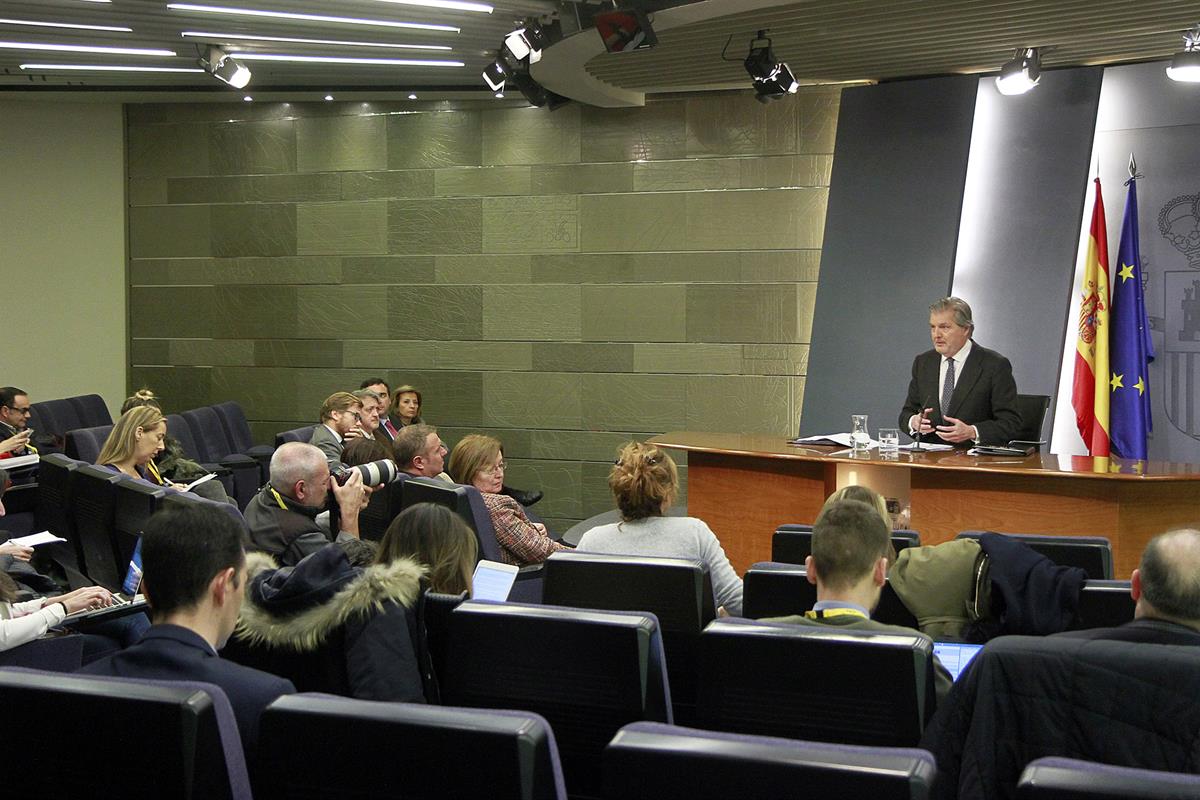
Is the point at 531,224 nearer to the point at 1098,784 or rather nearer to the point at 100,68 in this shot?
the point at 100,68

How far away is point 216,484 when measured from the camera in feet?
18.7

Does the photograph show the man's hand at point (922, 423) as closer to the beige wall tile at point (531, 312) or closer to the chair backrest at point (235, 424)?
the beige wall tile at point (531, 312)

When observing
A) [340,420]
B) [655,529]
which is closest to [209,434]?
[340,420]

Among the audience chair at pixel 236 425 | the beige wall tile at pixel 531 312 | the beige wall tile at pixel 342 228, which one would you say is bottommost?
the audience chair at pixel 236 425

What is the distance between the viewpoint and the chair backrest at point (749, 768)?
55.5 inches

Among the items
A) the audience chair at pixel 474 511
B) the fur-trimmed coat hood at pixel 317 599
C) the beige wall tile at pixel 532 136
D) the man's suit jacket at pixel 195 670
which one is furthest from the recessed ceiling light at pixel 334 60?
the man's suit jacket at pixel 195 670

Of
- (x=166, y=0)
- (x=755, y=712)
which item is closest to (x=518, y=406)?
(x=166, y=0)

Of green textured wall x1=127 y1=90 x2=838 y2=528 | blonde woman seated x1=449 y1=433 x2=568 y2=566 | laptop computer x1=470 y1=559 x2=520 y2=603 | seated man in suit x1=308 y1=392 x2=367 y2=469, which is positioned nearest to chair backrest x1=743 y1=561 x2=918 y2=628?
laptop computer x1=470 y1=559 x2=520 y2=603

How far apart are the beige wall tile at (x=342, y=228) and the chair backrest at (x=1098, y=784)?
870 cm

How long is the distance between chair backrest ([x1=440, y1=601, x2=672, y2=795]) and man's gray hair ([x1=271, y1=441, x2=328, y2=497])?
145 centimetres

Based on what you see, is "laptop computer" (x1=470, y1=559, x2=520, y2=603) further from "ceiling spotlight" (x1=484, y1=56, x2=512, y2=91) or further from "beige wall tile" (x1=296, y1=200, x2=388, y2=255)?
"beige wall tile" (x1=296, y1=200, x2=388, y2=255)

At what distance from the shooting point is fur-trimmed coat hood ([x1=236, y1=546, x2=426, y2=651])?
2.61 meters

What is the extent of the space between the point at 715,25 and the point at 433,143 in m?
3.30

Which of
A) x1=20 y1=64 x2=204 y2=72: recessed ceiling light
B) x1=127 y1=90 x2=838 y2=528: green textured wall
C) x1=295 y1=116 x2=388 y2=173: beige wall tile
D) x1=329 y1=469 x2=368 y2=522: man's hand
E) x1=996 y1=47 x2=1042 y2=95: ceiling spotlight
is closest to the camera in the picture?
x1=329 y1=469 x2=368 y2=522: man's hand
